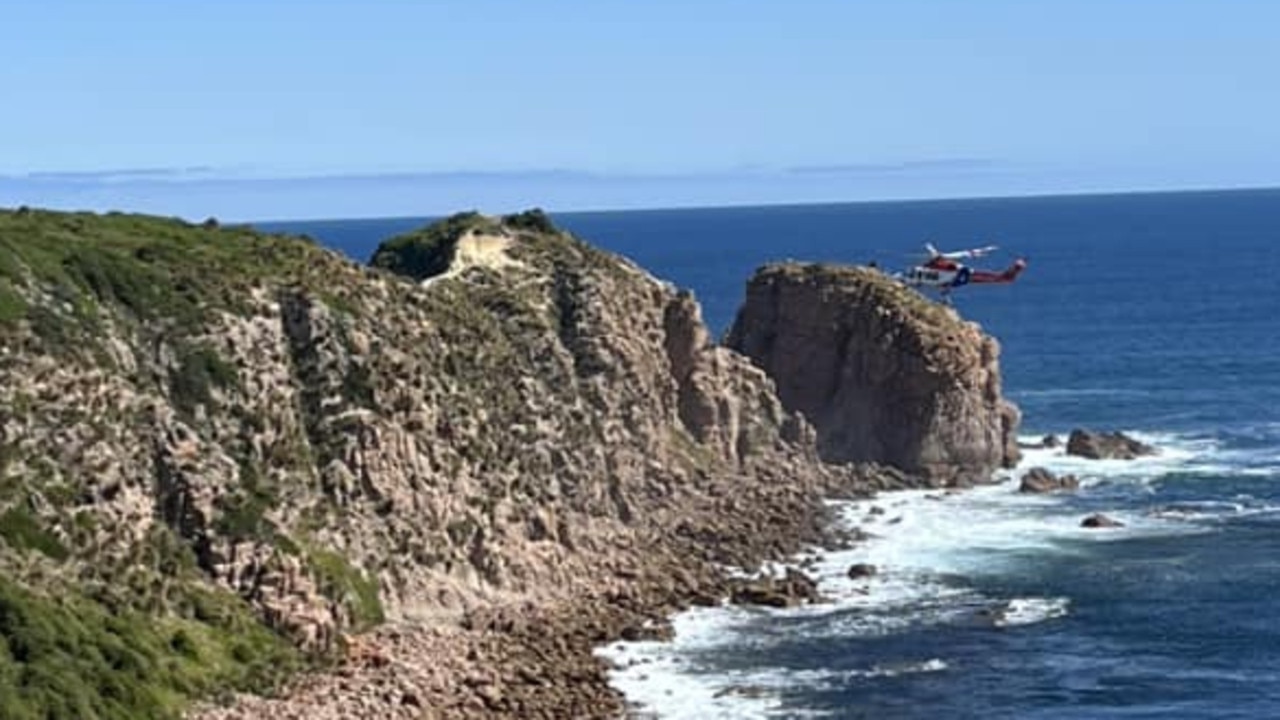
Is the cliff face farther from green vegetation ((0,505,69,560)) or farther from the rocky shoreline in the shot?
green vegetation ((0,505,69,560))

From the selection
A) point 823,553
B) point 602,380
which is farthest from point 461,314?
point 823,553

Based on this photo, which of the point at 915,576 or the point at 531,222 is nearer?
the point at 915,576

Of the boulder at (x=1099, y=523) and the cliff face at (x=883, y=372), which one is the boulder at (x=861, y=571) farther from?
the cliff face at (x=883, y=372)

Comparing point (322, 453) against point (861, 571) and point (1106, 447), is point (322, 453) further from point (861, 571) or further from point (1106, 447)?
point (1106, 447)

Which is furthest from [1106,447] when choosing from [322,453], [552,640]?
[322,453]

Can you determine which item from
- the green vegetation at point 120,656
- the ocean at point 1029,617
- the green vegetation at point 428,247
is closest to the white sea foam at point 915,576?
the ocean at point 1029,617

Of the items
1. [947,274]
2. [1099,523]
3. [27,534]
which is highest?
[947,274]
